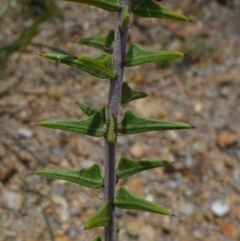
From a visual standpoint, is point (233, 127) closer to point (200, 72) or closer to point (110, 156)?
point (200, 72)

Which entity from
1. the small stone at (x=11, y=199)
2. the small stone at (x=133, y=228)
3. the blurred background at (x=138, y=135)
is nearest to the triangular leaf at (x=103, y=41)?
the blurred background at (x=138, y=135)

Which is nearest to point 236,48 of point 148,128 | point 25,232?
point 25,232

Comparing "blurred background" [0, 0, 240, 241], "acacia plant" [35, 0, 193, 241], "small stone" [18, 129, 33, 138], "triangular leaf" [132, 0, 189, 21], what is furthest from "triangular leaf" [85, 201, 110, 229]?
"small stone" [18, 129, 33, 138]

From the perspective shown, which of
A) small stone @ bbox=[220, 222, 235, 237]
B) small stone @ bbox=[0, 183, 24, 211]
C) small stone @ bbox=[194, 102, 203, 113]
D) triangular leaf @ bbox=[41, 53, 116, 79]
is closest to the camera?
triangular leaf @ bbox=[41, 53, 116, 79]

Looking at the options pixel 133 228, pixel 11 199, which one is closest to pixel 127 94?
pixel 11 199

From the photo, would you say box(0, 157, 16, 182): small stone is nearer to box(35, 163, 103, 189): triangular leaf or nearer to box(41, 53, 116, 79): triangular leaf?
box(35, 163, 103, 189): triangular leaf
